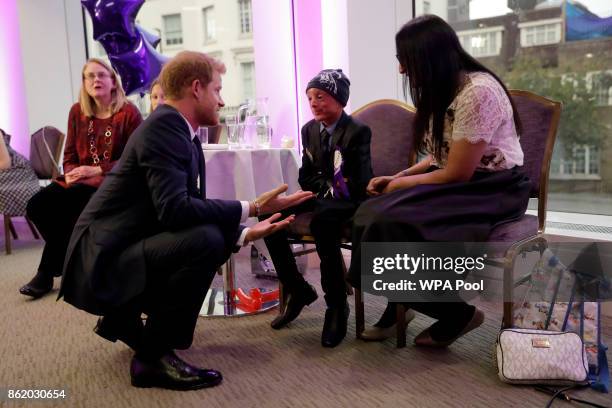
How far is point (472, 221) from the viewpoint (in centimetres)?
175

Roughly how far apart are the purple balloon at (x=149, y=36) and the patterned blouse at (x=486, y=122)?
2531 mm

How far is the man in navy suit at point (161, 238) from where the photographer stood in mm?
1631

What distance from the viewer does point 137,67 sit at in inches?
137

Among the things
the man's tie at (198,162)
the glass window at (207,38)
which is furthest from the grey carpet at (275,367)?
the glass window at (207,38)

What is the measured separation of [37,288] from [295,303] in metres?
1.55

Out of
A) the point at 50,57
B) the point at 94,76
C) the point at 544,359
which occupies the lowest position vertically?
the point at 544,359

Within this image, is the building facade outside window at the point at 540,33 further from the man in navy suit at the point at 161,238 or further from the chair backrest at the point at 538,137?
the man in navy suit at the point at 161,238

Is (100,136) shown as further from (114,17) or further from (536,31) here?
(536,31)

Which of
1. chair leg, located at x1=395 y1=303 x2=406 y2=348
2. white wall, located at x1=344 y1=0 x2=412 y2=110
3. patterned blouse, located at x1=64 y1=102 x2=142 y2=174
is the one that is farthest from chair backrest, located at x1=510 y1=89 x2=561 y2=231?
patterned blouse, located at x1=64 y1=102 x2=142 y2=174

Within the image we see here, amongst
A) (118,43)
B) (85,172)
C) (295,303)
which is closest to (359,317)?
(295,303)

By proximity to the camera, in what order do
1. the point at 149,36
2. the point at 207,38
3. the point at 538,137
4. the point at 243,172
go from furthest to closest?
the point at 207,38 < the point at 149,36 < the point at 243,172 < the point at 538,137

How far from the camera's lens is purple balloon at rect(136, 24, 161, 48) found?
145 inches

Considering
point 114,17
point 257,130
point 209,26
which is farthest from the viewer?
point 209,26

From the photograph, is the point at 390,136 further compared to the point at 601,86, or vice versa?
the point at 601,86
